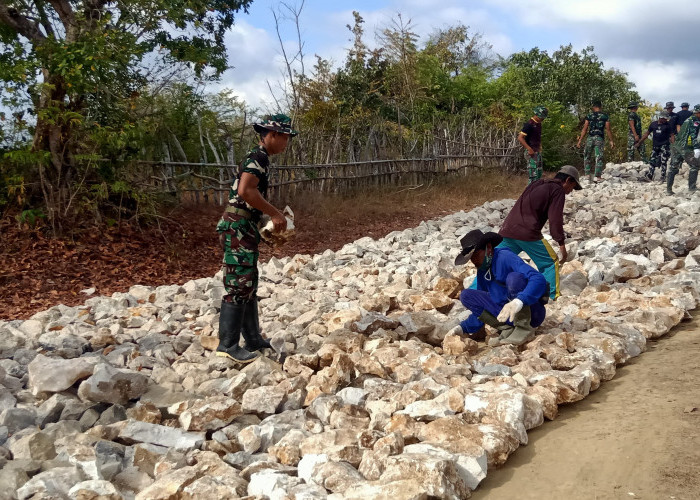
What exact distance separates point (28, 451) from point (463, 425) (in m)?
1.89

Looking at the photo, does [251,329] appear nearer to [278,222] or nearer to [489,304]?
[278,222]

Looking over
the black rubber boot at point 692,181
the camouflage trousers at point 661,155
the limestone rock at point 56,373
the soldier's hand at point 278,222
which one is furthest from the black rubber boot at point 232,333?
the camouflage trousers at point 661,155

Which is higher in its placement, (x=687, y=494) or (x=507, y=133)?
(x=507, y=133)

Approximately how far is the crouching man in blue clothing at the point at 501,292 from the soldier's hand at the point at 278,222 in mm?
1097

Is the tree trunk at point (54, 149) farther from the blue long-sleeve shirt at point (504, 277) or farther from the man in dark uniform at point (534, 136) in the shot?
the man in dark uniform at point (534, 136)

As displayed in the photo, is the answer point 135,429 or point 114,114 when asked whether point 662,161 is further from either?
point 135,429

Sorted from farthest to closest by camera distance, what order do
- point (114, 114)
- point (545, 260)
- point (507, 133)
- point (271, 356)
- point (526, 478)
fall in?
1. point (507, 133)
2. point (114, 114)
3. point (545, 260)
4. point (271, 356)
5. point (526, 478)

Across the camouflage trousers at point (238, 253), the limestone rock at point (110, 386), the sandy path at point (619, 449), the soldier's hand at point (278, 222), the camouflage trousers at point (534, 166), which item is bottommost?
the sandy path at point (619, 449)

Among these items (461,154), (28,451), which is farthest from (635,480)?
(461,154)

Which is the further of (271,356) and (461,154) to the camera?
(461,154)

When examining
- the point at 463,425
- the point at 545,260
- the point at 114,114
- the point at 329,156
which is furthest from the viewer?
the point at 329,156

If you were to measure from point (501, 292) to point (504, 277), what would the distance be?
0.33 ft

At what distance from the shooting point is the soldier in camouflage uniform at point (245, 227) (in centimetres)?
348

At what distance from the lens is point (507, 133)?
1658 cm
